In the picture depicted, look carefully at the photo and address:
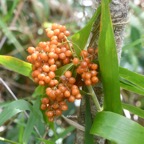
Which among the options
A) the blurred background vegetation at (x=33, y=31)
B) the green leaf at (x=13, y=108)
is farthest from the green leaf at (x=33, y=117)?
the blurred background vegetation at (x=33, y=31)

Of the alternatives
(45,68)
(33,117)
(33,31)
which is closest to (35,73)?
(45,68)

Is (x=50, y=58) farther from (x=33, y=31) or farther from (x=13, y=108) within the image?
(x=33, y=31)

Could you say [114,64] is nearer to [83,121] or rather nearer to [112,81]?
[112,81]

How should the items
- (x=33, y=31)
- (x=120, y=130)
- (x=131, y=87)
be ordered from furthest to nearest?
(x=33, y=31), (x=131, y=87), (x=120, y=130)

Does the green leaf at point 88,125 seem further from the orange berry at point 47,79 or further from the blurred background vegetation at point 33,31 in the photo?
the blurred background vegetation at point 33,31

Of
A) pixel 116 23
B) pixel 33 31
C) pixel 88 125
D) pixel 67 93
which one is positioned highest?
pixel 116 23

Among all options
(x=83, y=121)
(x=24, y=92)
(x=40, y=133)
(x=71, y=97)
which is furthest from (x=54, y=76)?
(x=24, y=92)
